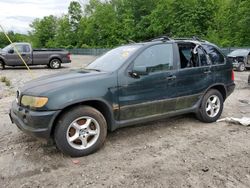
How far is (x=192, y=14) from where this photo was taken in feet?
123

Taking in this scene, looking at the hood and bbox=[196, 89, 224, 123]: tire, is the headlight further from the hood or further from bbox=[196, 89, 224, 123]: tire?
bbox=[196, 89, 224, 123]: tire

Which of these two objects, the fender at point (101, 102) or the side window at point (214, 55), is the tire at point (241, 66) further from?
the fender at point (101, 102)

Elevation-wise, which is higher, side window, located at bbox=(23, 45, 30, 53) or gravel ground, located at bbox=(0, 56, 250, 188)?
side window, located at bbox=(23, 45, 30, 53)

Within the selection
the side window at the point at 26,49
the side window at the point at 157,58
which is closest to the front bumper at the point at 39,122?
the side window at the point at 157,58

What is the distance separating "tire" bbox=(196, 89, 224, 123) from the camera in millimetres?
5677

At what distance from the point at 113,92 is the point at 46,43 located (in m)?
72.8

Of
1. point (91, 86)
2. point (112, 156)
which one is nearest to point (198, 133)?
point (112, 156)

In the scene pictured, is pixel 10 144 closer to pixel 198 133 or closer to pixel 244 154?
pixel 198 133

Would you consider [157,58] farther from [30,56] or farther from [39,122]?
[30,56]

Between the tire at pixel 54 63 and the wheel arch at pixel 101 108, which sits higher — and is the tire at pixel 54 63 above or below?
above

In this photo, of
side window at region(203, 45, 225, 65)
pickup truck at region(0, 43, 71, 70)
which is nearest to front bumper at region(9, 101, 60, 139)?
side window at region(203, 45, 225, 65)

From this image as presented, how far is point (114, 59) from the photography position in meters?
5.11

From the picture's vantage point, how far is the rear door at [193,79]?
17.2 ft

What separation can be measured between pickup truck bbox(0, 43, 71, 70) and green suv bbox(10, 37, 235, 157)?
14.1 metres
